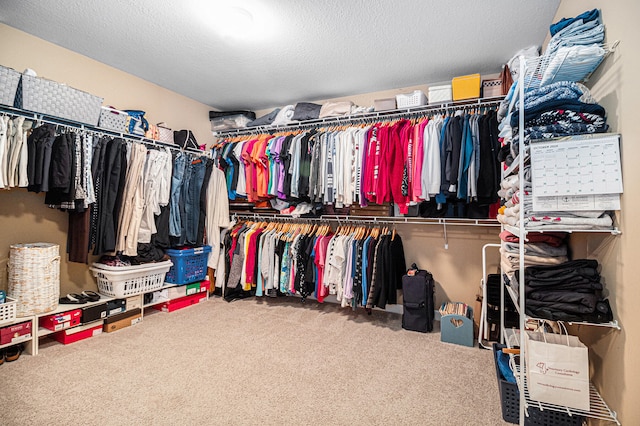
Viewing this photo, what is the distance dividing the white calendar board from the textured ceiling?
1331 mm

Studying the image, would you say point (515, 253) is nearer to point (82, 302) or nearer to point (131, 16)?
point (131, 16)

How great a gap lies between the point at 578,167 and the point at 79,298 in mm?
3606

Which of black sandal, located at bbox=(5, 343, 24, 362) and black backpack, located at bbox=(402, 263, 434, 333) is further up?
black backpack, located at bbox=(402, 263, 434, 333)

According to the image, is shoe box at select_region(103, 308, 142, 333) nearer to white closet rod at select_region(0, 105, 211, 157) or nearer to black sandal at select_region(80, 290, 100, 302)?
black sandal at select_region(80, 290, 100, 302)

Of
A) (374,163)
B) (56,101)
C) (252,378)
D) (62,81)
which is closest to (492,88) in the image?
(374,163)

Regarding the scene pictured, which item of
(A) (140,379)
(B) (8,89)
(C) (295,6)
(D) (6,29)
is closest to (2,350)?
(A) (140,379)

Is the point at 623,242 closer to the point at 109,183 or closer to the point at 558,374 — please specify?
the point at 558,374

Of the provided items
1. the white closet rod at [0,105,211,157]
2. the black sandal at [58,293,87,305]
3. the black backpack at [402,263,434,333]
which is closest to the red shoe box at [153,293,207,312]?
the black sandal at [58,293,87,305]

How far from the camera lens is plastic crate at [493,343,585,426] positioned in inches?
59.6

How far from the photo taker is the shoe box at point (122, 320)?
9.07 feet

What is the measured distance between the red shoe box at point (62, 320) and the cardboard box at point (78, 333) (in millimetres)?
61

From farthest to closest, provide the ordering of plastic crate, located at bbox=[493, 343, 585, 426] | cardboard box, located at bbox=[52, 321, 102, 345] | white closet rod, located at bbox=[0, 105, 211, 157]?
cardboard box, located at bbox=[52, 321, 102, 345] → white closet rod, located at bbox=[0, 105, 211, 157] → plastic crate, located at bbox=[493, 343, 585, 426]

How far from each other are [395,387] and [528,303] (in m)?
1.01

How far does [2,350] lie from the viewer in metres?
2.26
